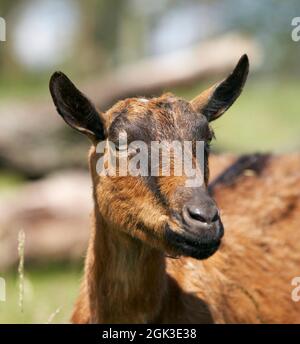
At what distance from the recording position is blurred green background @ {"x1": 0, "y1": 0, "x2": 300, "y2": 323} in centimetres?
1227

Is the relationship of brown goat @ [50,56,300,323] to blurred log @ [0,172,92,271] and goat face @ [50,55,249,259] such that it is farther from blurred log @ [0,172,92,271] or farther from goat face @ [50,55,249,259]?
blurred log @ [0,172,92,271]

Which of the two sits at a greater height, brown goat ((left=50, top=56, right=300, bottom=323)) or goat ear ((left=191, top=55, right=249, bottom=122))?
goat ear ((left=191, top=55, right=249, bottom=122))

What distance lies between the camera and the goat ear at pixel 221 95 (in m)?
6.23

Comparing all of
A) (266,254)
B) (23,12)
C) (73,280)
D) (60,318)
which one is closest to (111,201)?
(266,254)

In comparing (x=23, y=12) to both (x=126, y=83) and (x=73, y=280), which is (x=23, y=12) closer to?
(x=126, y=83)

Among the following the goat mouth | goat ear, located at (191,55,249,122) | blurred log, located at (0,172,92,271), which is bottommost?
the goat mouth

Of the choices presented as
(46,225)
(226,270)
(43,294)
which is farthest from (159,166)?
(46,225)

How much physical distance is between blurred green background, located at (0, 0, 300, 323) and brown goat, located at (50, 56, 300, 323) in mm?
1960

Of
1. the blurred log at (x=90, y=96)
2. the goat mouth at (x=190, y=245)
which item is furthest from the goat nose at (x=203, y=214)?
the blurred log at (x=90, y=96)

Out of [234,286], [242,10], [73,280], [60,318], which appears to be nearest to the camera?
[234,286]

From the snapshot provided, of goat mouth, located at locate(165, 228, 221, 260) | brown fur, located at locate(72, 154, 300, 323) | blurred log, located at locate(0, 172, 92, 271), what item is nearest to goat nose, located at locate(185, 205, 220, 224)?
goat mouth, located at locate(165, 228, 221, 260)

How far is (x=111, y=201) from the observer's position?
5824mm

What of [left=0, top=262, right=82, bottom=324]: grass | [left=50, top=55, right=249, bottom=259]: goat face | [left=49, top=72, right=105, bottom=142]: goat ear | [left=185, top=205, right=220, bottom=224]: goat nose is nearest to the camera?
[left=185, top=205, right=220, bottom=224]: goat nose

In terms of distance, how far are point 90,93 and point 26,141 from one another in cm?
198
